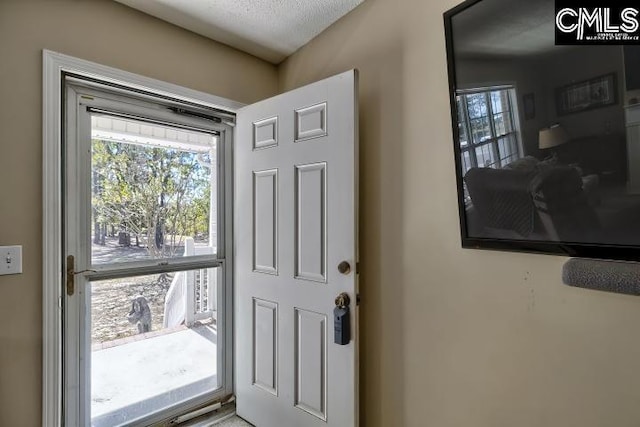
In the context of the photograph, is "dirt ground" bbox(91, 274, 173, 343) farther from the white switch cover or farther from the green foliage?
the white switch cover

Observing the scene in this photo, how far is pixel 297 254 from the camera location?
5.53 ft

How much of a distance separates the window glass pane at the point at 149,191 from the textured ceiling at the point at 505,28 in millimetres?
1581

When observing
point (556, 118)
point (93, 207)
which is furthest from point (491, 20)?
point (93, 207)

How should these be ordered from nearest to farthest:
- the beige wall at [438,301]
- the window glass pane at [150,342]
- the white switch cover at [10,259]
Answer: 1. the beige wall at [438,301]
2. the white switch cover at [10,259]
3. the window glass pane at [150,342]

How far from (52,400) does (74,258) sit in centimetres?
63

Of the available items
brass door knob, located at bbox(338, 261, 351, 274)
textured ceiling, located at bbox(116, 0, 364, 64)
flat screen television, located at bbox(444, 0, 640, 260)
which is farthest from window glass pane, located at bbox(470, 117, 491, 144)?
textured ceiling, located at bbox(116, 0, 364, 64)

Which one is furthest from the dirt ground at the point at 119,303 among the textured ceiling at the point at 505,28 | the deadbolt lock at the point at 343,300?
the textured ceiling at the point at 505,28

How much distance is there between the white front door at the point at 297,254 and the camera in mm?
1494

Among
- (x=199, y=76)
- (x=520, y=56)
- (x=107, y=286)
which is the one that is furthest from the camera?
(x=199, y=76)

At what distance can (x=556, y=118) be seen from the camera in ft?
3.15

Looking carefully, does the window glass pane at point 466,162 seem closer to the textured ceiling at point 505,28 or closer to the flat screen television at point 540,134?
the flat screen television at point 540,134

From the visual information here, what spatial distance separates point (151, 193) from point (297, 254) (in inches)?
37.3

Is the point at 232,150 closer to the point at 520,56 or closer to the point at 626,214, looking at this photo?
the point at 520,56

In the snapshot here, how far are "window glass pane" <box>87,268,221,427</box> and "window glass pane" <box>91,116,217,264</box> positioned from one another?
0.20m
